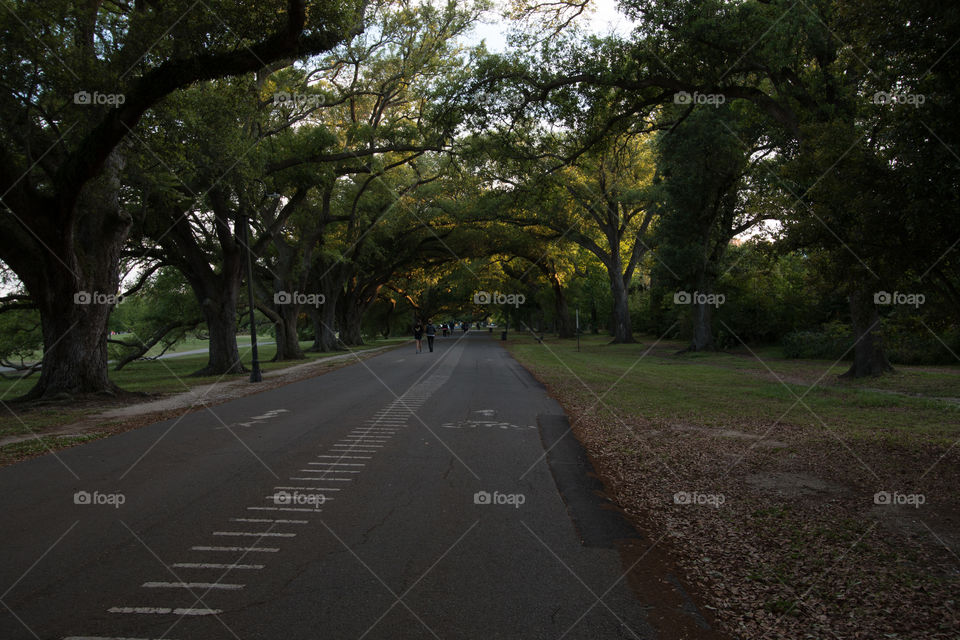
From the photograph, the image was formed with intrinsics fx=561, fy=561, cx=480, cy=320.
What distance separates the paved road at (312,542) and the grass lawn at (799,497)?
69 centimetres

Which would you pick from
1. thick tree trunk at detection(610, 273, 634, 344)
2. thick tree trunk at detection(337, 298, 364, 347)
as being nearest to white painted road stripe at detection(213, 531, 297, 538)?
thick tree trunk at detection(610, 273, 634, 344)

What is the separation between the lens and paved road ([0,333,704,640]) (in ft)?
11.2

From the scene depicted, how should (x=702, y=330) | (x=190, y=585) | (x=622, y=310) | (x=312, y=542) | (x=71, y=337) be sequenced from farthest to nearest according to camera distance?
(x=622, y=310) < (x=702, y=330) < (x=71, y=337) < (x=312, y=542) < (x=190, y=585)

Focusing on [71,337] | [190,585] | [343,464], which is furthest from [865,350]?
[71,337]

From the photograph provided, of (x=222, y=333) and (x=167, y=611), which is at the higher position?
(x=222, y=333)

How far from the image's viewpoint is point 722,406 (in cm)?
1191

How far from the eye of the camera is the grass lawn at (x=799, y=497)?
352cm

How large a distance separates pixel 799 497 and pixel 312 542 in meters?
4.72

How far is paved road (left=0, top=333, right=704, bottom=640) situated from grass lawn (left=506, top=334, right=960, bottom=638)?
0.69 meters

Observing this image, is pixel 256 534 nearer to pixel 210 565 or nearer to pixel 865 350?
pixel 210 565

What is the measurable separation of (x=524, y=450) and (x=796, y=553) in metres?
4.24

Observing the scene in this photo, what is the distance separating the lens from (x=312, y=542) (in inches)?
182

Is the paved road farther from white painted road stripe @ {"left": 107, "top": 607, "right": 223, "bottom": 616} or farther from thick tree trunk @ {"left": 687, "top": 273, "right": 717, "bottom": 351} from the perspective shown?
thick tree trunk @ {"left": 687, "top": 273, "right": 717, "bottom": 351}

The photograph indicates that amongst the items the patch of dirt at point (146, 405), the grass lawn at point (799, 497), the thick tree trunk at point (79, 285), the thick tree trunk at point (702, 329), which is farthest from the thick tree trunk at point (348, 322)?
the grass lawn at point (799, 497)
